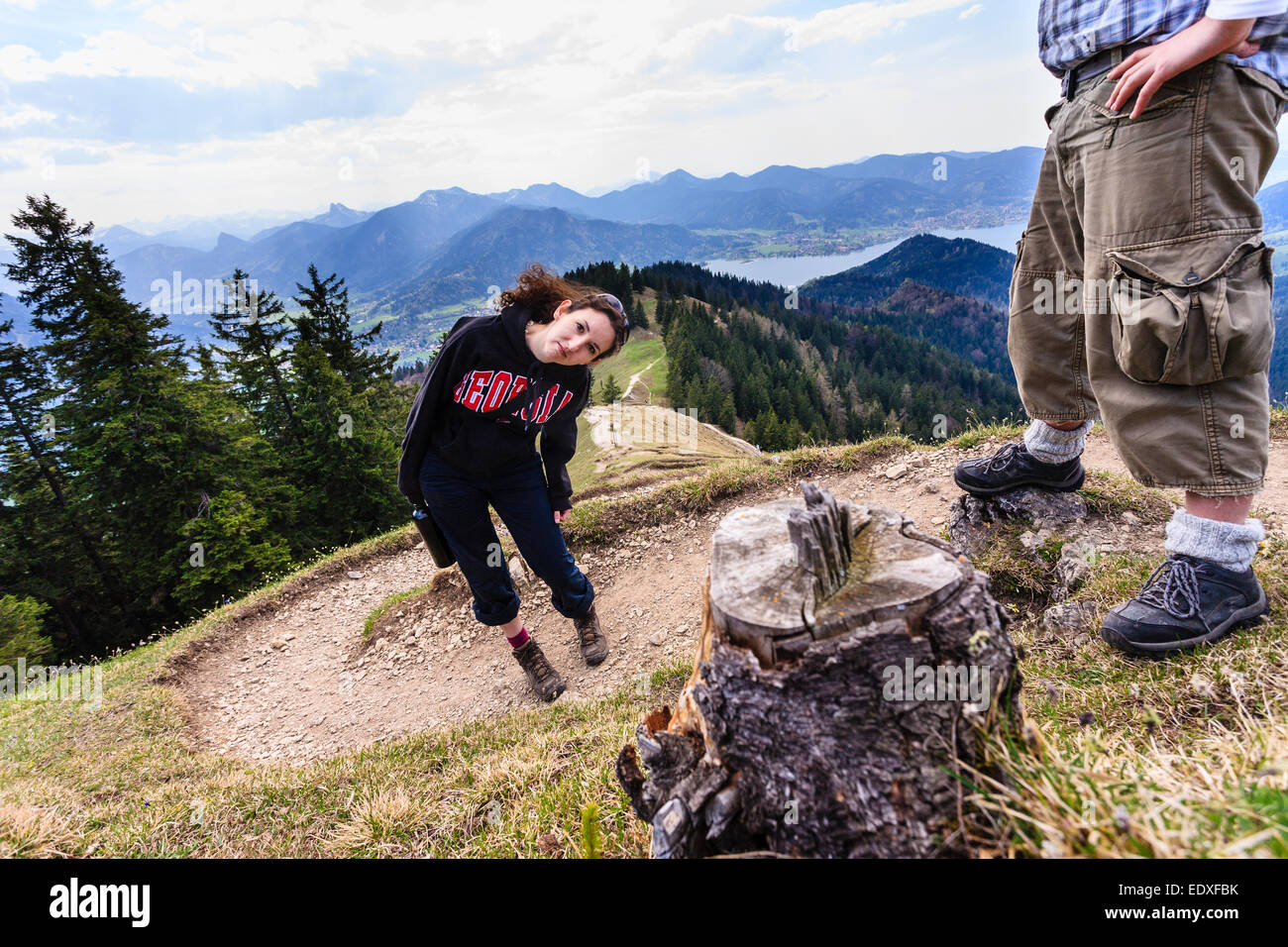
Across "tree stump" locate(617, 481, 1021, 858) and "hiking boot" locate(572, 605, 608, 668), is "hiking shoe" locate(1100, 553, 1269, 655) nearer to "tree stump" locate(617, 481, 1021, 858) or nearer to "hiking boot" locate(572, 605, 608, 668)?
"tree stump" locate(617, 481, 1021, 858)

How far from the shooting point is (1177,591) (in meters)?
3.02

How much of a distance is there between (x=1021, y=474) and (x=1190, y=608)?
84.2 inches

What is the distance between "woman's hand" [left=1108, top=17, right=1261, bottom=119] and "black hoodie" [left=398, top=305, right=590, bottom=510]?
141 inches

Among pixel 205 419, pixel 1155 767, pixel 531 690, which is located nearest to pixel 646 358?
pixel 205 419

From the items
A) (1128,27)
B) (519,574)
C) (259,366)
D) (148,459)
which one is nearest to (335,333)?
(259,366)

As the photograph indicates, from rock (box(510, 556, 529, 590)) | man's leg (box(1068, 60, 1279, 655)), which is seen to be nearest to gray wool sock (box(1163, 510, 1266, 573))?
man's leg (box(1068, 60, 1279, 655))

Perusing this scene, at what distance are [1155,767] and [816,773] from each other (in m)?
1.01

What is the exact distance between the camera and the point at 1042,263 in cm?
391

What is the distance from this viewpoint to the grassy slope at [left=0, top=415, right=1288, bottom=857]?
1.51 m

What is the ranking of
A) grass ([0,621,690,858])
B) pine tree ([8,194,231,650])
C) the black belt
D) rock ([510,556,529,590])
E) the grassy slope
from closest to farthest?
the grassy slope, the black belt, grass ([0,621,690,858]), rock ([510,556,529,590]), pine tree ([8,194,231,650])

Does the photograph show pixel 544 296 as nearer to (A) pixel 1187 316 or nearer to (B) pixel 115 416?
(A) pixel 1187 316

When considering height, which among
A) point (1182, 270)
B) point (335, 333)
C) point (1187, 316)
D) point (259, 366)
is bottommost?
point (1187, 316)

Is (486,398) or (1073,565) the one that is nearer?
(1073,565)

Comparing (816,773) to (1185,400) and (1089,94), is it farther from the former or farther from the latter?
(1089,94)
